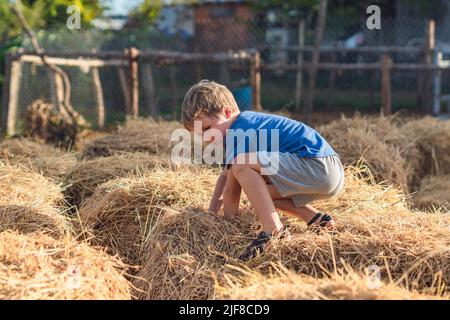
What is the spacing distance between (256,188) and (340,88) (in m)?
10.4

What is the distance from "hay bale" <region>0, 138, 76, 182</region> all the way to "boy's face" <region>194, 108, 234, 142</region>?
5.51 feet

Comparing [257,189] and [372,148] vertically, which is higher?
[257,189]

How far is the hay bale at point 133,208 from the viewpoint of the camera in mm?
3836

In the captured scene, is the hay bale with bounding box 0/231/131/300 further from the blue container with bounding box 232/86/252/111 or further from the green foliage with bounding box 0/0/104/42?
the green foliage with bounding box 0/0/104/42

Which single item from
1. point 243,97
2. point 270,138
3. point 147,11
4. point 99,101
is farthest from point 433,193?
point 147,11

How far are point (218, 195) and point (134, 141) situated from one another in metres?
2.54

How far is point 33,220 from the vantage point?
144 inches

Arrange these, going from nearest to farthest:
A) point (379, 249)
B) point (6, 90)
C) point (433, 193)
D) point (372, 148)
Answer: point (379, 249), point (433, 193), point (372, 148), point (6, 90)

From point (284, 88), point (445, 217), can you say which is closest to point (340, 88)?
point (284, 88)

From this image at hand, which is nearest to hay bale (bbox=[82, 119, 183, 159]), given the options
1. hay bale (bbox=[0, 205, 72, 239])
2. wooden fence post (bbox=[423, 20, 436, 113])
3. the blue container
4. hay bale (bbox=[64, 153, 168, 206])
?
hay bale (bbox=[64, 153, 168, 206])

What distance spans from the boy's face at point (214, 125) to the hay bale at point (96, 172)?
124cm

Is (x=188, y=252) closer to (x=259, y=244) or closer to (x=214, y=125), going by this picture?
(x=259, y=244)

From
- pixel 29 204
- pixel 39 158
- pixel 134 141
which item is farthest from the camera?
pixel 134 141

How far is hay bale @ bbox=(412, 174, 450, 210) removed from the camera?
5.29 meters
